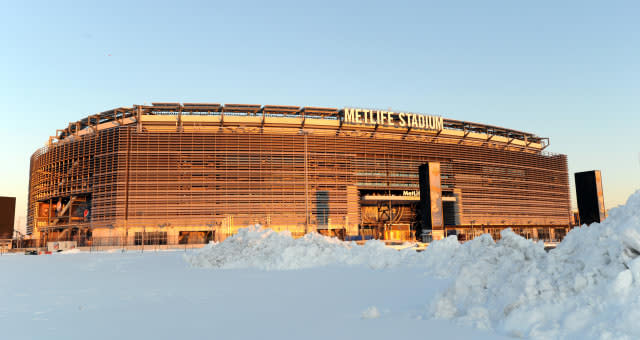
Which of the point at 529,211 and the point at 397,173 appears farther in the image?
the point at 529,211

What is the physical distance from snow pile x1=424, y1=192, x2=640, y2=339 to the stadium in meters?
55.8

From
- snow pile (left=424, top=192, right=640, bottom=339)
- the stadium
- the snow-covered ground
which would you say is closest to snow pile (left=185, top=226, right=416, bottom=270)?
the snow-covered ground

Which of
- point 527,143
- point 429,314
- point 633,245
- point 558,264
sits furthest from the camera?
point 527,143

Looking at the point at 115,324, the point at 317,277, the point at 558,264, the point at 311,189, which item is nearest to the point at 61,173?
the point at 311,189

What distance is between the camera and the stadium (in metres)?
75.9

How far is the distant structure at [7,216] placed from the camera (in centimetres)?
8431

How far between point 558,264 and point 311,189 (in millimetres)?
73061

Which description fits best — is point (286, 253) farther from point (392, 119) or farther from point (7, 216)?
point (7, 216)

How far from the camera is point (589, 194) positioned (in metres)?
69.4

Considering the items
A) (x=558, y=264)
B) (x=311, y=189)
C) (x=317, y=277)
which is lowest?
(x=317, y=277)

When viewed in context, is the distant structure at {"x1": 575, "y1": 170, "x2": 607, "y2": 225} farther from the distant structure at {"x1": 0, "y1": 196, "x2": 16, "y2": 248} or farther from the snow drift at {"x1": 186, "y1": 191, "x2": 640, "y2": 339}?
the distant structure at {"x1": 0, "y1": 196, "x2": 16, "y2": 248}

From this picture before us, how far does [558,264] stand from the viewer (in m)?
8.51

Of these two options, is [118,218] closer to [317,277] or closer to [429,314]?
[317,277]

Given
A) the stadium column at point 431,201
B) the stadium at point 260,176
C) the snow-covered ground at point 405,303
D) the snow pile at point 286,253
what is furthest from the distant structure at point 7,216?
the snow-covered ground at point 405,303
